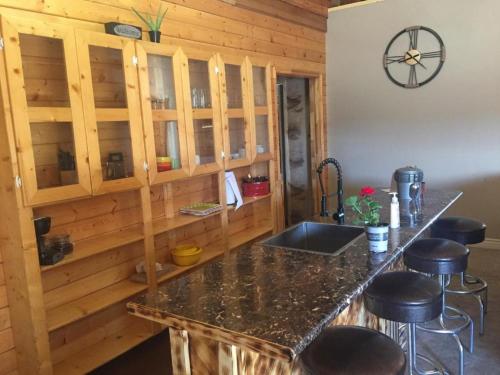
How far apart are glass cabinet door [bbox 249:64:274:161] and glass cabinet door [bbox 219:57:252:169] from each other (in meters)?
0.12

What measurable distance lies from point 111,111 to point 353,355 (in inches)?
74.3

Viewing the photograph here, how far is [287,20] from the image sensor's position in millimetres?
4590

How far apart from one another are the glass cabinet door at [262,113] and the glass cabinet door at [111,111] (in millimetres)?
1275

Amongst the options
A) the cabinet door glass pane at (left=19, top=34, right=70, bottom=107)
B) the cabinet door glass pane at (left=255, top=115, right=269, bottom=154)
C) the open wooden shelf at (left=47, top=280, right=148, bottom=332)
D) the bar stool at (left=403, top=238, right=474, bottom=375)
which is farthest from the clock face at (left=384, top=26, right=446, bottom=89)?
the cabinet door glass pane at (left=19, top=34, right=70, bottom=107)

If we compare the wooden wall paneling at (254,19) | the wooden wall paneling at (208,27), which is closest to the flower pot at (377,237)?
the wooden wall paneling at (208,27)

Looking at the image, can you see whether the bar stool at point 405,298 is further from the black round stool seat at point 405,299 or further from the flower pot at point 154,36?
the flower pot at point 154,36

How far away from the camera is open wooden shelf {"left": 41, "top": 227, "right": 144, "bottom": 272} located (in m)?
2.47

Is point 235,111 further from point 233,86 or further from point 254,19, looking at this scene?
point 254,19

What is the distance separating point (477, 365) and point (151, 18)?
3.06 m

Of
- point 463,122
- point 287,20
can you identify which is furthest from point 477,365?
point 287,20

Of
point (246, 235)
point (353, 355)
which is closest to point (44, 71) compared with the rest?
point (353, 355)

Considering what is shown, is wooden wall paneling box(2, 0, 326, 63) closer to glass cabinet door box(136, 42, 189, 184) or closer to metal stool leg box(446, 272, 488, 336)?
glass cabinet door box(136, 42, 189, 184)

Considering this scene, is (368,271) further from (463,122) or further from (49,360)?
(463,122)

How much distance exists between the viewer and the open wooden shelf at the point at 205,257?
302 centimetres
